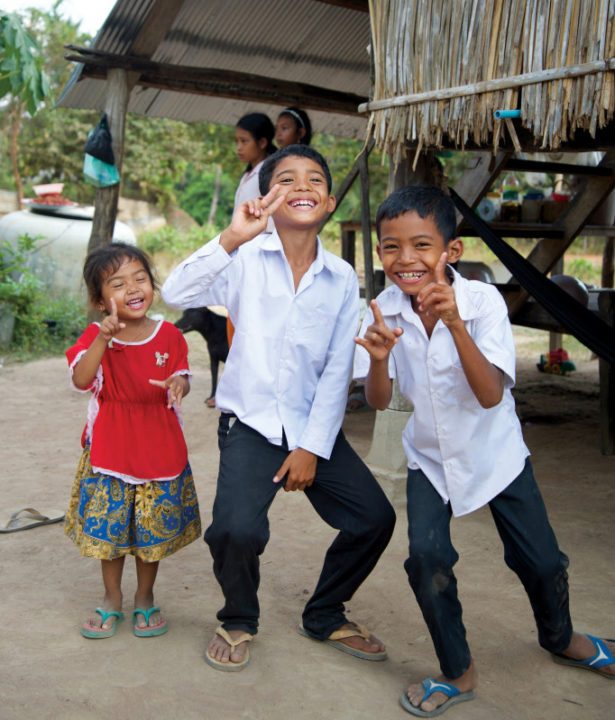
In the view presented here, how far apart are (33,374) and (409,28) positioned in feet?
16.9

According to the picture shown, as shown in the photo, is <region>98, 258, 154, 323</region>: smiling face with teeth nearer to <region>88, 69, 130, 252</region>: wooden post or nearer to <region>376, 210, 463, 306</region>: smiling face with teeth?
<region>376, 210, 463, 306</region>: smiling face with teeth

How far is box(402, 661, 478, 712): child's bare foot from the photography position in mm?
2143

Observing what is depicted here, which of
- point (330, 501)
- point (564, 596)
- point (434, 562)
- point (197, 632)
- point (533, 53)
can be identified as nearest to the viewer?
point (434, 562)

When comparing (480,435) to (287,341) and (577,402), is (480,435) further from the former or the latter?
(577,402)

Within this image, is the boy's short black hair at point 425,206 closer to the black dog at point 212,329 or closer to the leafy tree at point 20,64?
the leafy tree at point 20,64

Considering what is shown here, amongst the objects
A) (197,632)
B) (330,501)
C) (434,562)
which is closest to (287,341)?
(330,501)

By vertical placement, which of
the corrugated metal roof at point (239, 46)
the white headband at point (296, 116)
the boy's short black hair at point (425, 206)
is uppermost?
the corrugated metal roof at point (239, 46)

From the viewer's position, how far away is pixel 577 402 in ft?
21.2

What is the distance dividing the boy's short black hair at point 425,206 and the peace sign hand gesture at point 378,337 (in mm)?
337

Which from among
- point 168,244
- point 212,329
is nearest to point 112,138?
point 212,329

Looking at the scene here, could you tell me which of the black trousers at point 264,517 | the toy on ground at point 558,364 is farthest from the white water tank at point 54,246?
the black trousers at point 264,517

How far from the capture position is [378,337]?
81.3 inches

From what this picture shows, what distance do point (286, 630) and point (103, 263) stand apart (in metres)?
1.39

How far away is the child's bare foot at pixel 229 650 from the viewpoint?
234 cm
